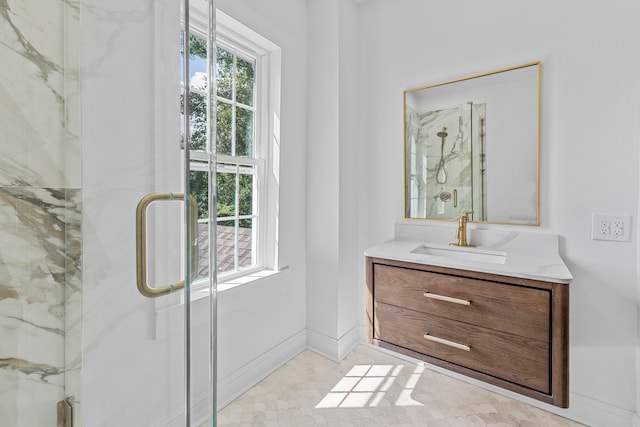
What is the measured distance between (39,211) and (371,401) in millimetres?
1723

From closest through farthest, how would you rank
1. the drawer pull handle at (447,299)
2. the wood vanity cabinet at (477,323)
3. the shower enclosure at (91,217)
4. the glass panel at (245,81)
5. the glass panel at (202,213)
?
the glass panel at (202,213), the shower enclosure at (91,217), the wood vanity cabinet at (477,323), the drawer pull handle at (447,299), the glass panel at (245,81)

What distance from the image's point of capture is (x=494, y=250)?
1793mm

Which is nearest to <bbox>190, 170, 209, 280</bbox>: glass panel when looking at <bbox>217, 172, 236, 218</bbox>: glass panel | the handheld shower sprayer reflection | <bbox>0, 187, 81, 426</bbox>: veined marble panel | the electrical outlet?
<bbox>0, 187, 81, 426</bbox>: veined marble panel

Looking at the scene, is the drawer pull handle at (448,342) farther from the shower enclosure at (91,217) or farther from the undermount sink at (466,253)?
the shower enclosure at (91,217)

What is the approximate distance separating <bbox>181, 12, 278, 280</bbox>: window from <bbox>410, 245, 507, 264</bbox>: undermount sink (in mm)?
968

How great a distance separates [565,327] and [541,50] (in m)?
1.40

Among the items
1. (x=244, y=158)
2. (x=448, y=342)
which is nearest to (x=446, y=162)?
(x=448, y=342)

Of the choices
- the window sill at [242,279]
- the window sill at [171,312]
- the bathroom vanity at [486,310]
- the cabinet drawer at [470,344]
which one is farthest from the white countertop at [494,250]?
the window sill at [171,312]

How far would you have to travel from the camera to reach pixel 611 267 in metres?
1.53

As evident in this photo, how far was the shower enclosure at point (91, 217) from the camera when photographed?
71 cm

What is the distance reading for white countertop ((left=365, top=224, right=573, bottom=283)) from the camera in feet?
4.36

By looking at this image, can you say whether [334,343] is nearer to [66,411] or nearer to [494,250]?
[494,250]

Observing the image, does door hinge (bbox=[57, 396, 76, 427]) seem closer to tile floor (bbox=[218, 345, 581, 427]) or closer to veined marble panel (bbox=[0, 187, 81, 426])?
veined marble panel (bbox=[0, 187, 81, 426])

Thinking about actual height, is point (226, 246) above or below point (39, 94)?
below
